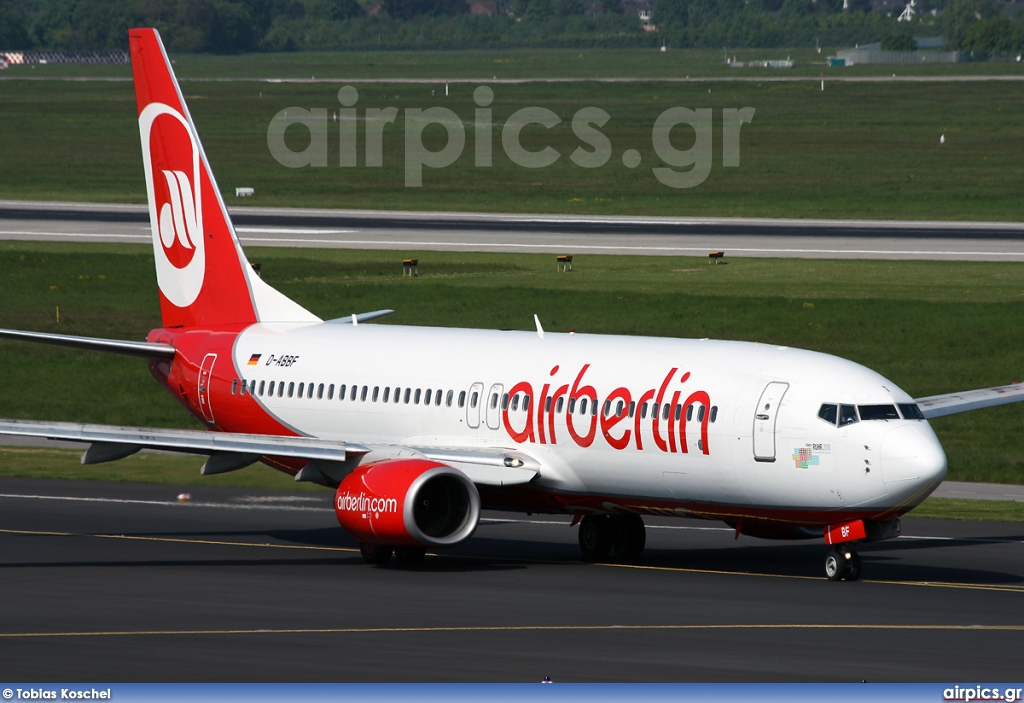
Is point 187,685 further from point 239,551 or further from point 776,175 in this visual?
point 776,175

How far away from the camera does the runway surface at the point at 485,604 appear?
25531 millimetres

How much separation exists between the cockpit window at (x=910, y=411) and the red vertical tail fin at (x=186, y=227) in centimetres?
1551

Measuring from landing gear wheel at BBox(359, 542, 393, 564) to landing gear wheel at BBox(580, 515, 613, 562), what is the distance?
4208 millimetres

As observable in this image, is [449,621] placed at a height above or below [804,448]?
below

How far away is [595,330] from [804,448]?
36215 mm

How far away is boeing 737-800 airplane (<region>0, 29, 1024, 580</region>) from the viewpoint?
107 ft

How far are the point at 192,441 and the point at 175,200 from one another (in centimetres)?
1020

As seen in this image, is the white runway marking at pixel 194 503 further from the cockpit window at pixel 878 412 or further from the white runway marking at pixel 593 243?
the white runway marking at pixel 593 243

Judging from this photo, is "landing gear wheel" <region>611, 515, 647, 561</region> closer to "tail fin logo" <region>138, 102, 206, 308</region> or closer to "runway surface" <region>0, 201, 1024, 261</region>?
"tail fin logo" <region>138, 102, 206, 308</region>

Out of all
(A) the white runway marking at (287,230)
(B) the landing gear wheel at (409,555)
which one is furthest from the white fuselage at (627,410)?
(A) the white runway marking at (287,230)

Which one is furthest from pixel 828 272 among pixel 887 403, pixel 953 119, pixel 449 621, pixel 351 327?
pixel 953 119

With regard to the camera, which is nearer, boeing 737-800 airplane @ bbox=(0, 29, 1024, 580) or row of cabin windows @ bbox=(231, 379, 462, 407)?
boeing 737-800 airplane @ bbox=(0, 29, 1024, 580)

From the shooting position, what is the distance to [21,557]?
36750 mm

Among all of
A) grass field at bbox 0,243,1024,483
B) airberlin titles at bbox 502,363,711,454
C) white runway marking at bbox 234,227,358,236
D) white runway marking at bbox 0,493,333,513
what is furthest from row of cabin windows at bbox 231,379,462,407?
white runway marking at bbox 234,227,358,236
